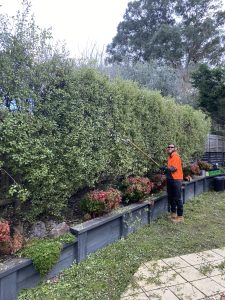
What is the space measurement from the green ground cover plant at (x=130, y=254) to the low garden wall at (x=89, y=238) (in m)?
0.09

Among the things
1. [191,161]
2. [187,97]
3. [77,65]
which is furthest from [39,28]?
[187,97]

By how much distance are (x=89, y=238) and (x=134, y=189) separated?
1.48 meters

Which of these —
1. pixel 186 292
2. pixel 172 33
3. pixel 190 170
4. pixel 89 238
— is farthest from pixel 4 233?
pixel 172 33

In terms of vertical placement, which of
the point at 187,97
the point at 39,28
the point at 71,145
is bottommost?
the point at 71,145

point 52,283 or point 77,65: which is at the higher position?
point 77,65

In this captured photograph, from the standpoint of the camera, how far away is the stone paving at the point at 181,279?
289cm

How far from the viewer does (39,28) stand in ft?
11.6

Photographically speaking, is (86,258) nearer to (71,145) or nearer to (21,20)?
(71,145)

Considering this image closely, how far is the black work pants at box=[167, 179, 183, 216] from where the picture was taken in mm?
5370

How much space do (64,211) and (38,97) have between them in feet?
6.25

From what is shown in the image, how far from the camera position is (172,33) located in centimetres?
2000

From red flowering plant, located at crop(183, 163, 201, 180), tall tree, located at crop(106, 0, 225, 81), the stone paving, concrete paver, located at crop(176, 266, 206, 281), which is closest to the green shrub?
the stone paving

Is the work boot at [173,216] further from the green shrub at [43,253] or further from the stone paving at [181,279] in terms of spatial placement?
the green shrub at [43,253]

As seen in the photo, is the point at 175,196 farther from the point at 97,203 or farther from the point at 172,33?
the point at 172,33
